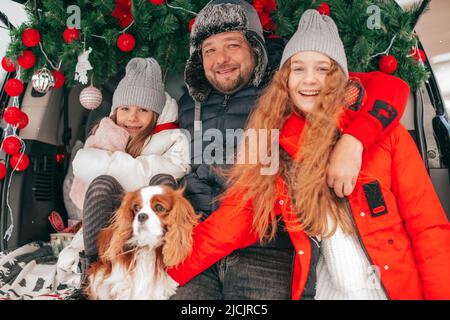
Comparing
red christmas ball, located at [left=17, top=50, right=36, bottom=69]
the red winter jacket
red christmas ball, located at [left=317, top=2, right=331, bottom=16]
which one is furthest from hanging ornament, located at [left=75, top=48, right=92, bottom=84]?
red christmas ball, located at [left=317, top=2, right=331, bottom=16]

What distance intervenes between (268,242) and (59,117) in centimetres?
119

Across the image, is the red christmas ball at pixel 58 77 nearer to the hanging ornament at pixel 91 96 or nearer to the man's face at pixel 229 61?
the hanging ornament at pixel 91 96

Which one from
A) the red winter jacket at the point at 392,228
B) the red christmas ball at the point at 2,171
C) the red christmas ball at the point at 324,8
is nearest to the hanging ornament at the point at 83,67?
the red christmas ball at the point at 2,171

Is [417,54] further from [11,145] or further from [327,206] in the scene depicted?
[11,145]

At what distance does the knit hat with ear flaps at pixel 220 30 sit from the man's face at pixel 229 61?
2 centimetres

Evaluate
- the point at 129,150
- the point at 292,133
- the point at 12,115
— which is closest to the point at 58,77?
the point at 12,115

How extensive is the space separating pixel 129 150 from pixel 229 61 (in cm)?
45

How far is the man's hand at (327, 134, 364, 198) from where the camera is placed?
1.03m

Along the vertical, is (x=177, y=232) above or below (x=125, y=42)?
below

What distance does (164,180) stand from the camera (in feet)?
3.80

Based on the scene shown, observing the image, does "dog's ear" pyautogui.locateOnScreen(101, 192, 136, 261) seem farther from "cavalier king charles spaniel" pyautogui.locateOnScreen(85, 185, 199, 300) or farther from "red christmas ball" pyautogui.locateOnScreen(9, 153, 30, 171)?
"red christmas ball" pyautogui.locateOnScreen(9, 153, 30, 171)

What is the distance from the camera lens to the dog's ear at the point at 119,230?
106cm

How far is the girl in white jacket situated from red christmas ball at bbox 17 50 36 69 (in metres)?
0.45

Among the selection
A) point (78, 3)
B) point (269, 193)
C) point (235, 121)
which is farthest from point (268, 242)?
point (78, 3)
